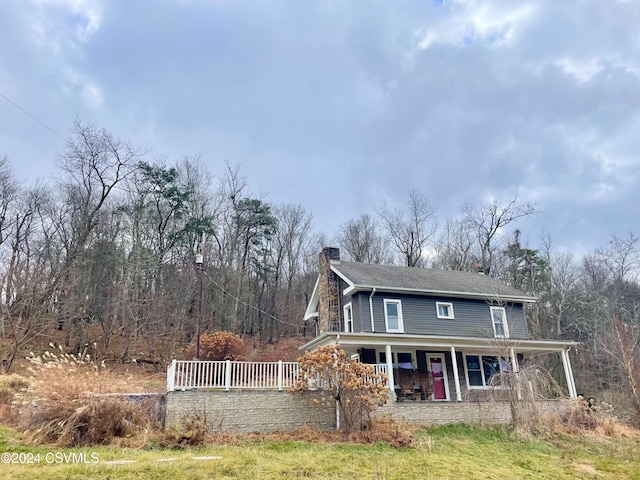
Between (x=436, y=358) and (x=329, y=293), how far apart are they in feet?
17.9

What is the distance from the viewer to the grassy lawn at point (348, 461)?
→ 254 inches

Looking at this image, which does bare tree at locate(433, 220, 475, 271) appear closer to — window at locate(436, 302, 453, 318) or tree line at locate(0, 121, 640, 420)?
tree line at locate(0, 121, 640, 420)

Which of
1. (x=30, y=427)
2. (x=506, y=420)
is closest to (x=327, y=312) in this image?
(x=506, y=420)

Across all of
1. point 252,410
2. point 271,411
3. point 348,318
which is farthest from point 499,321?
point 252,410

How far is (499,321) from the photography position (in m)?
18.6

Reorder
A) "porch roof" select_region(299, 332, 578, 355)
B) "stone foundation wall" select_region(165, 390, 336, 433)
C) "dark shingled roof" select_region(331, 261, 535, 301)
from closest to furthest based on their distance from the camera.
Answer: "stone foundation wall" select_region(165, 390, 336, 433) → "porch roof" select_region(299, 332, 578, 355) → "dark shingled roof" select_region(331, 261, 535, 301)

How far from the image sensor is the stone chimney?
59.3 ft

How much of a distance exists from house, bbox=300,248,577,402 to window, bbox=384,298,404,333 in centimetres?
4

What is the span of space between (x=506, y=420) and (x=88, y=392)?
41.8ft

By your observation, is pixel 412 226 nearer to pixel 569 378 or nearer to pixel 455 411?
pixel 569 378

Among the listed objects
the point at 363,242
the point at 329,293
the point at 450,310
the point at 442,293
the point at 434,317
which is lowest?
the point at 434,317

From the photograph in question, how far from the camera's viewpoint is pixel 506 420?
1356cm

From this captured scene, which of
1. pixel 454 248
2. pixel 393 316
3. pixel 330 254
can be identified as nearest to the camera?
pixel 393 316

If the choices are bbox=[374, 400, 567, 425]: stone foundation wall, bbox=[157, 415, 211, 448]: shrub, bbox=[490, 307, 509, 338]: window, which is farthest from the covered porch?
bbox=[157, 415, 211, 448]: shrub
